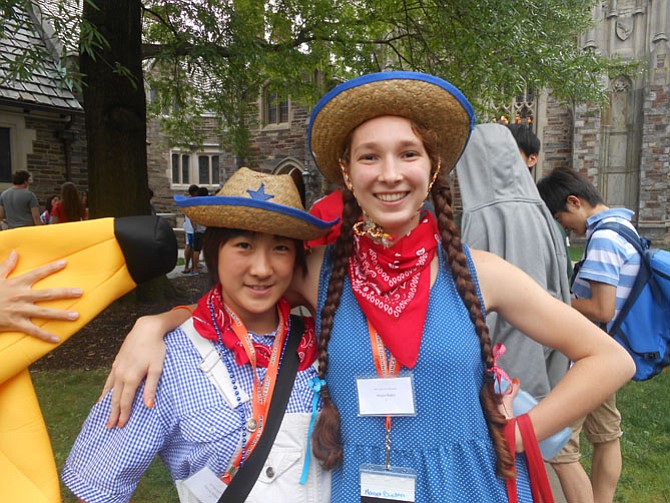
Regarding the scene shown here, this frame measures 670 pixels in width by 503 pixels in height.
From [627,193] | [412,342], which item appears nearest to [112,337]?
[412,342]

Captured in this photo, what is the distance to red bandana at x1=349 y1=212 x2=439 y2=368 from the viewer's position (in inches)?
55.9

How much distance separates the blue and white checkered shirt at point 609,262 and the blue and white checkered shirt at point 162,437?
2.09 meters

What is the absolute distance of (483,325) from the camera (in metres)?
1.47

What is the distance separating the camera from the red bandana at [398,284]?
1.42 metres

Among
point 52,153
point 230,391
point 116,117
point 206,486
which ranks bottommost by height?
point 206,486

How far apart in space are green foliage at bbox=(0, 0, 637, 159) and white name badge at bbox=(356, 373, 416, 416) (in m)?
5.50

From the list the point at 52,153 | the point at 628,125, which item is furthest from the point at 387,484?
the point at 628,125

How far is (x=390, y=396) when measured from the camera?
1.42 meters

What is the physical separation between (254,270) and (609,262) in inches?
85.5

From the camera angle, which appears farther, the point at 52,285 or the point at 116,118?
the point at 116,118

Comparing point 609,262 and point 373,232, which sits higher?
point 373,232

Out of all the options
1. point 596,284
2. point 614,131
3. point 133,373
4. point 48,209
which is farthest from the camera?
point 614,131

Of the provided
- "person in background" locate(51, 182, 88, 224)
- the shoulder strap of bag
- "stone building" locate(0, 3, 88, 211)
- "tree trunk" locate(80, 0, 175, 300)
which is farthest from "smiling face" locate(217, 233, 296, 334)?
"stone building" locate(0, 3, 88, 211)

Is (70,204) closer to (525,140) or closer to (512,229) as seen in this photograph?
(525,140)
